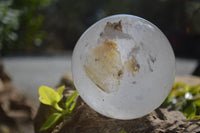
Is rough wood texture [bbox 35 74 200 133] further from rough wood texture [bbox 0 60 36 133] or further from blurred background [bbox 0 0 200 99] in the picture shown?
blurred background [bbox 0 0 200 99]

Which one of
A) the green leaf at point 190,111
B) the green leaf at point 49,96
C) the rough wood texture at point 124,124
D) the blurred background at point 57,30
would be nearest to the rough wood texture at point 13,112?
the green leaf at point 49,96

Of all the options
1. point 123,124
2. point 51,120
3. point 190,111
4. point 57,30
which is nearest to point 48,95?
point 51,120

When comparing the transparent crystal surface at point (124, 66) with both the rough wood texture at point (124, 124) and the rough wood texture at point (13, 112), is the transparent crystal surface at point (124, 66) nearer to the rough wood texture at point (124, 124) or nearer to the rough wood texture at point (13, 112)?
the rough wood texture at point (124, 124)

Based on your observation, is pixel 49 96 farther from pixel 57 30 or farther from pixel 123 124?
pixel 57 30

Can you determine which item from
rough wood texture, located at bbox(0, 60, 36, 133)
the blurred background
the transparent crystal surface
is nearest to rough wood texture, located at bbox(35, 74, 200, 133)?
the transparent crystal surface

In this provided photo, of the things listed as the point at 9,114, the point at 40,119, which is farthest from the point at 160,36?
the point at 9,114
